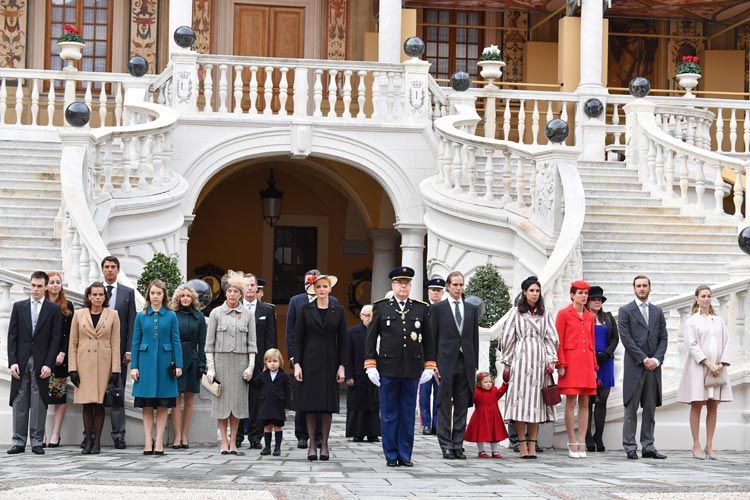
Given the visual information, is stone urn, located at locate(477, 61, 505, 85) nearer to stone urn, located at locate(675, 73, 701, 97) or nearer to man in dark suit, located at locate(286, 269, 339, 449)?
stone urn, located at locate(675, 73, 701, 97)

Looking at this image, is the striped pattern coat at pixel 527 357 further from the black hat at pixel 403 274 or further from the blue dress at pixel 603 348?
the black hat at pixel 403 274

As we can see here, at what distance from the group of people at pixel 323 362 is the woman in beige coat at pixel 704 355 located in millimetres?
12

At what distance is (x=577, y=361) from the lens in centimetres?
1294

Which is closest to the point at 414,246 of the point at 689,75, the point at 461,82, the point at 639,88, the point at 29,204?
the point at 461,82

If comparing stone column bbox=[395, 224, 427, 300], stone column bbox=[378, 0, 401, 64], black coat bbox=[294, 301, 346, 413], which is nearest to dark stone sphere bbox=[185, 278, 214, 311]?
black coat bbox=[294, 301, 346, 413]

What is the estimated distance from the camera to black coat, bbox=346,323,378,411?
14.7 metres

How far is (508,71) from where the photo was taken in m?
27.4

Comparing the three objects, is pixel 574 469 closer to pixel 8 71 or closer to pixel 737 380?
pixel 737 380

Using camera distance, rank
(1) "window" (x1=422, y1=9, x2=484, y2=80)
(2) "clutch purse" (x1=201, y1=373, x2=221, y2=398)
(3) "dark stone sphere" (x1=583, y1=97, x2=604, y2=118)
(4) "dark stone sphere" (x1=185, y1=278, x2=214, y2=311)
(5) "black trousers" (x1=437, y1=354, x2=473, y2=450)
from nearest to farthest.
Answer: (5) "black trousers" (x1=437, y1=354, x2=473, y2=450) < (2) "clutch purse" (x1=201, y1=373, x2=221, y2=398) < (4) "dark stone sphere" (x1=185, y1=278, x2=214, y2=311) < (3) "dark stone sphere" (x1=583, y1=97, x2=604, y2=118) < (1) "window" (x1=422, y1=9, x2=484, y2=80)

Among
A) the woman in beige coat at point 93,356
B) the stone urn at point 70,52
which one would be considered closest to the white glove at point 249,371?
the woman in beige coat at point 93,356

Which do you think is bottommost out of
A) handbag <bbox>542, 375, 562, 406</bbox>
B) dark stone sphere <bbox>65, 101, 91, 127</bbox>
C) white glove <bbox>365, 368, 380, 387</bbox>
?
handbag <bbox>542, 375, 562, 406</bbox>

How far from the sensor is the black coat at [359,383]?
14672mm

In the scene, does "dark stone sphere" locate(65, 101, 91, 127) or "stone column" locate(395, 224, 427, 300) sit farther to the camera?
"stone column" locate(395, 224, 427, 300)

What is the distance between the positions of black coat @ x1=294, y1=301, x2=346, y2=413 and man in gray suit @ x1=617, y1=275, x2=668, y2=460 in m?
2.46
